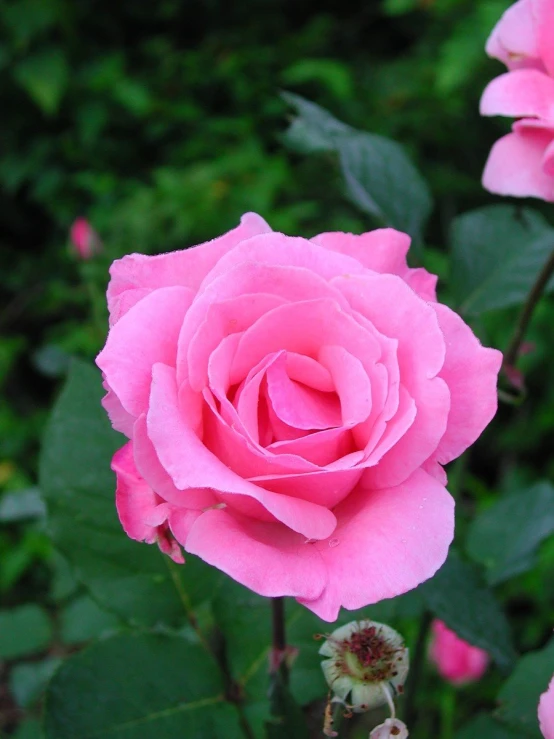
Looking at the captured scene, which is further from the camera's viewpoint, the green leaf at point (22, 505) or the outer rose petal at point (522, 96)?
the green leaf at point (22, 505)

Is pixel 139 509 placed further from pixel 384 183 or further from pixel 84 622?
pixel 84 622

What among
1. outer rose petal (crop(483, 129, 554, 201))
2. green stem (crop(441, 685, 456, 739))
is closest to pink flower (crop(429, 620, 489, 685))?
green stem (crop(441, 685, 456, 739))

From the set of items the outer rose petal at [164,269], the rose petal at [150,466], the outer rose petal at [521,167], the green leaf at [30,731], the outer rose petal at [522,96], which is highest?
the outer rose petal at [522,96]

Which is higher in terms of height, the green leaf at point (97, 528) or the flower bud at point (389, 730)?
the flower bud at point (389, 730)

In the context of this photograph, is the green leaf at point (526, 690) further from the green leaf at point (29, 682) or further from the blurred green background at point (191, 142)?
the blurred green background at point (191, 142)

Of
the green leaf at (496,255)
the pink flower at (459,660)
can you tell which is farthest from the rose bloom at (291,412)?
the pink flower at (459,660)

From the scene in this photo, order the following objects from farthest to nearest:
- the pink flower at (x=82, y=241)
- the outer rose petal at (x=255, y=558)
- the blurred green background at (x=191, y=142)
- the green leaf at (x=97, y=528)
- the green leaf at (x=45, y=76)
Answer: the green leaf at (x=45, y=76) → the blurred green background at (x=191, y=142) → the pink flower at (x=82, y=241) → the green leaf at (x=97, y=528) → the outer rose petal at (x=255, y=558)

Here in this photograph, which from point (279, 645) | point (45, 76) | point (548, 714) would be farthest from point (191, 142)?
point (548, 714)

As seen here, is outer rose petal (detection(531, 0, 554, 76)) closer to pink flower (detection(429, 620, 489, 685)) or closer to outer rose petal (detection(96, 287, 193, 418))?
outer rose petal (detection(96, 287, 193, 418))
